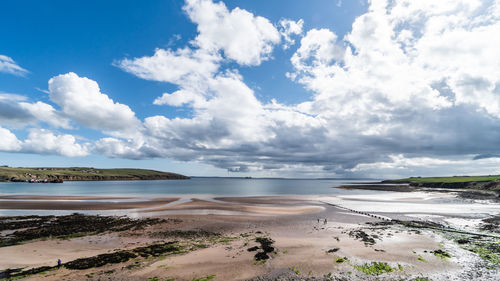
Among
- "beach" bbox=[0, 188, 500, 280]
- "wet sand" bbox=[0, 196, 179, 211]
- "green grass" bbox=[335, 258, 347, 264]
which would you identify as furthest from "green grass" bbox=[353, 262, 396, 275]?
"wet sand" bbox=[0, 196, 179, 211]

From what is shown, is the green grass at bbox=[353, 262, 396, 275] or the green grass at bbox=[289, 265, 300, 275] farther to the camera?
the green grass at bbox=[353, 262, 396, 275]

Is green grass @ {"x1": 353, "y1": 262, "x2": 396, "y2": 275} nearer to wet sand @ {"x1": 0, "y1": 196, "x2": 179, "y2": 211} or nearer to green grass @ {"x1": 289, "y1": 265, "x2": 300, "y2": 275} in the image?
green grass @ {"x1": 289, "y1": 265, "x2": 300, "y2": 275}

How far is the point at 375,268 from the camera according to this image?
16.9 m

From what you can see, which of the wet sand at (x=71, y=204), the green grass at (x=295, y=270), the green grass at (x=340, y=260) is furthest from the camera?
the wet sand at (x=71, y=204)

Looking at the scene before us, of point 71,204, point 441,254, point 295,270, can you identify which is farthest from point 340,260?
point 71,204

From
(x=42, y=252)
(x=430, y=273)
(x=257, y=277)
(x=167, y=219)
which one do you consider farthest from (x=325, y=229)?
(x=42, y=252)

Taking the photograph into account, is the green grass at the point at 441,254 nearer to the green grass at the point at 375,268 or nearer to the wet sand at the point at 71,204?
the green grass at the point at 375,268

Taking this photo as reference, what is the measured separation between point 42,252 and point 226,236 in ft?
57.3

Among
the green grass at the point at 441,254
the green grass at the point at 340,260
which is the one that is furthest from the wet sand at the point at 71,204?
the green grass at the point at 441,254

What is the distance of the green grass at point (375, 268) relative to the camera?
16.3m

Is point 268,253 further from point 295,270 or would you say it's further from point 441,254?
point 441,254

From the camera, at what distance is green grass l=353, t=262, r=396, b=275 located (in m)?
16.3

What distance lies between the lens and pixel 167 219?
1433 inches

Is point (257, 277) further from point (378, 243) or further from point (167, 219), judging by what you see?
point (167, 219)
